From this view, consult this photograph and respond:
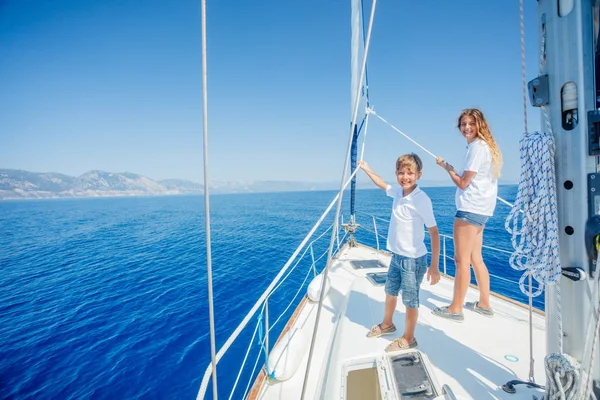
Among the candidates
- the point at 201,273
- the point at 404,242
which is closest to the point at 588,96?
the point at 404,242

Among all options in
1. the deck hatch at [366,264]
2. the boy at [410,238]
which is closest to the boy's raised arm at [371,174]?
the boy at [410,238]

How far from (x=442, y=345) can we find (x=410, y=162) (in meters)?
1.69

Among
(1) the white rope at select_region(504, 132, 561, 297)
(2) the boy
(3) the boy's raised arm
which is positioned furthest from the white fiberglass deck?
(3) the boy's raised arm

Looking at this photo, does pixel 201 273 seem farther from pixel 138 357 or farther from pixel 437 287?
pixel 437 287

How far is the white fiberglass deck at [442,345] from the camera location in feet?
5.96

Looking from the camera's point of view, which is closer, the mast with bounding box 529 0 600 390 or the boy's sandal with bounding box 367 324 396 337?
the mast with bounding box 529 0 600 390

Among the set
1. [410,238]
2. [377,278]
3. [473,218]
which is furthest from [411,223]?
[377,278]

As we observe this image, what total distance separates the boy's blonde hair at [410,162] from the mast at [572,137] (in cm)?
88

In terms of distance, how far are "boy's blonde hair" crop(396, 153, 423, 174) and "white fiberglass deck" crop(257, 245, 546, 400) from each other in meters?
1.60

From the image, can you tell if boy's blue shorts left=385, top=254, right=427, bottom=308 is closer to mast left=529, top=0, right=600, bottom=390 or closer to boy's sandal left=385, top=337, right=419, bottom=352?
boy's sandal left=385, top=337, right=419, bottom=352

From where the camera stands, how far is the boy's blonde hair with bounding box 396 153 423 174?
2020mm

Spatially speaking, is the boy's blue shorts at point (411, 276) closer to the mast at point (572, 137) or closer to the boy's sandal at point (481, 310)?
the mast at point (572, 137)

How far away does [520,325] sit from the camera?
246 cm

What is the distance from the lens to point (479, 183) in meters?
2.08
